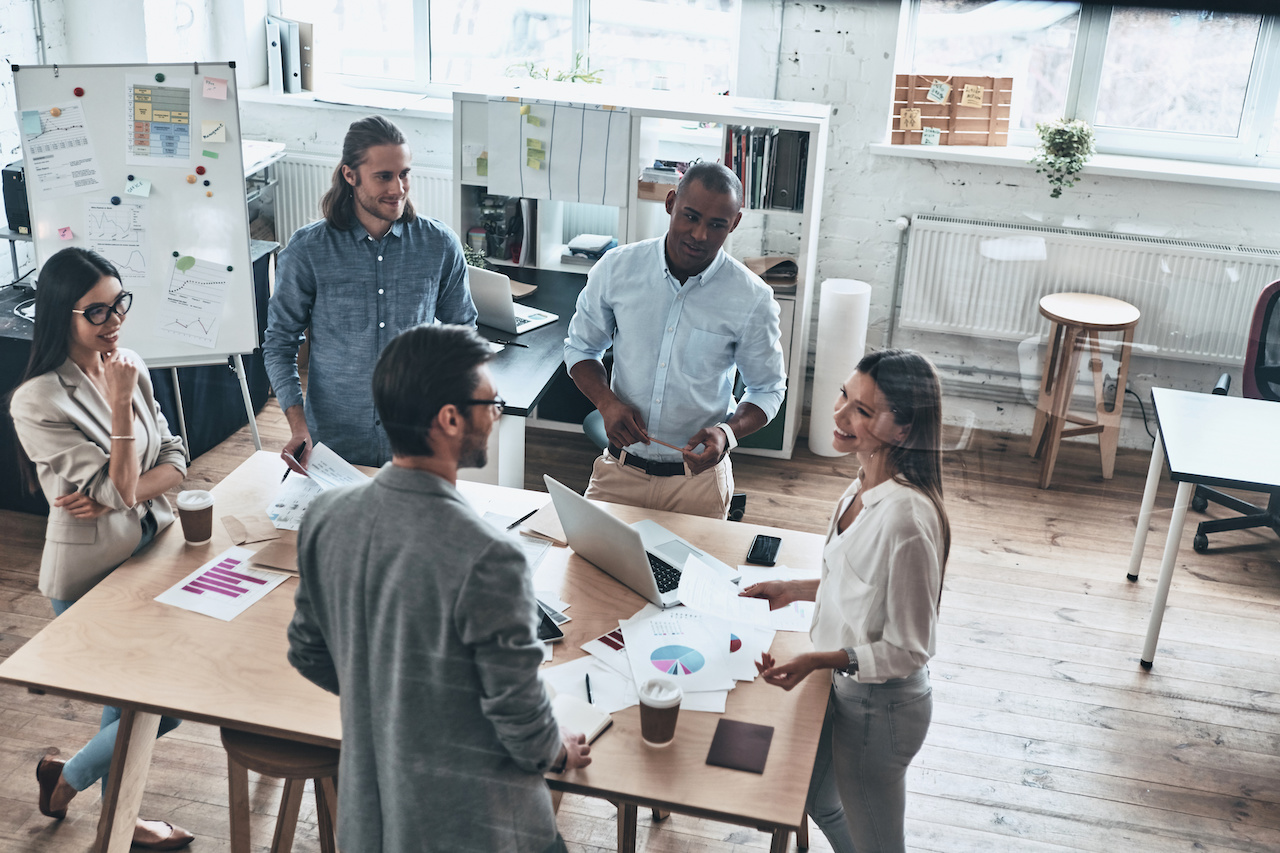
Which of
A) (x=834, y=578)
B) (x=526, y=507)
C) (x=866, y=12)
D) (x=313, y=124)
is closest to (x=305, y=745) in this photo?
(x=526, y=507)

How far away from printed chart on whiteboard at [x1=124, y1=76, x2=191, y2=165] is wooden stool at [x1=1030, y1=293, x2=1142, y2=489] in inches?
104

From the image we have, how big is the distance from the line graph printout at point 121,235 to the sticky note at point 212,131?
250mm

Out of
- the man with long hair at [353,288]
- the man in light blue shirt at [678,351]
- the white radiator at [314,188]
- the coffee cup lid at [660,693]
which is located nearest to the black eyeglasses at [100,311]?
the man with long hair at [353,288]

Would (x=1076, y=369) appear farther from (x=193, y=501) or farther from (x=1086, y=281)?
(x=193, y=501)

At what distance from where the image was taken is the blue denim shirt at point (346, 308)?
6.41 feet

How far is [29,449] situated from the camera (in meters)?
1.73

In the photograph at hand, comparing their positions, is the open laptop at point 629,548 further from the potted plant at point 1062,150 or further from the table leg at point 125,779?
the potted plant at point 1062,150

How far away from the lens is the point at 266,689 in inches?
56.1

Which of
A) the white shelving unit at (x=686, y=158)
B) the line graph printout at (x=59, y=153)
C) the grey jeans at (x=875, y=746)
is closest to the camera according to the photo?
the grey jeans at (x=875, y=746)

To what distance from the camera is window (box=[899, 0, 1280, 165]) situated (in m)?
0.38

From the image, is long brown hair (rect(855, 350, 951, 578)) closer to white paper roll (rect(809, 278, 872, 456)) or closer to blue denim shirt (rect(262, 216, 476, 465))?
white paper roll (rect(809, 278, 872, 456))

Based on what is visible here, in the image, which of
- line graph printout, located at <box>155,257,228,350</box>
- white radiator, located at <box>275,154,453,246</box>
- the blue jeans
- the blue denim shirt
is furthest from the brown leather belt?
white radiator, located at <box>275,154,453,246</box>

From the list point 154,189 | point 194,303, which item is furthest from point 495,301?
point 154,189

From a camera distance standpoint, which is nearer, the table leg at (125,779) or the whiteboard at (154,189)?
the table leg at (125,779)
